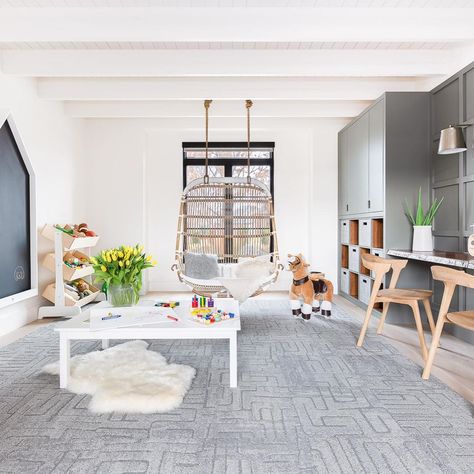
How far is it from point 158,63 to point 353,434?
3.20 meters

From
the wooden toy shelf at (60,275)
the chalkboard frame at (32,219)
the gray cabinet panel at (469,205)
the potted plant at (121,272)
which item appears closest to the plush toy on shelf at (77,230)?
the wooden toy shelf at (60,275)

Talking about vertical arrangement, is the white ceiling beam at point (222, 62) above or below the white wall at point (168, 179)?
above

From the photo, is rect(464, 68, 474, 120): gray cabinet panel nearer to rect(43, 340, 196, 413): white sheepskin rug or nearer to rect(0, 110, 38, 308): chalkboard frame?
rect(43, 340, 196, 413): white sheepskin rug

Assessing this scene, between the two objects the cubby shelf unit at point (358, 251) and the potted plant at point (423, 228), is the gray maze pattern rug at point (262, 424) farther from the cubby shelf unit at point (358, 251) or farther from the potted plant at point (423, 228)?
the cubby shelf unit at point (358, 251)

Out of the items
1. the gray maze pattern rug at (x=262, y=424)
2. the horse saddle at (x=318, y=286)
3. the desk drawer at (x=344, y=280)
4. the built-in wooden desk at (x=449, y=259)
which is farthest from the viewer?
the desk drawer at (x=344, y=280)

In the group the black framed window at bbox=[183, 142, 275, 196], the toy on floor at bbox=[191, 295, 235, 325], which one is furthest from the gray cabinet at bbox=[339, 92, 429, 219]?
the toy on floor at bbox=[191, 295, 235, 325]

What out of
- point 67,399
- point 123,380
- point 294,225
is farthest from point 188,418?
point 294,225

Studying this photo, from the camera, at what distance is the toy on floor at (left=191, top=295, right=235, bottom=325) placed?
2249mm

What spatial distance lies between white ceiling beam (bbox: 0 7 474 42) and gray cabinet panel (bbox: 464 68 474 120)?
1.12 feet

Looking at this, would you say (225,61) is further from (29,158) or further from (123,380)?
(123,380)

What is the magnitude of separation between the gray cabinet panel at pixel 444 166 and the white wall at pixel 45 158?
394cm

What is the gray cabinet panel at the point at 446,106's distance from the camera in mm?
3186

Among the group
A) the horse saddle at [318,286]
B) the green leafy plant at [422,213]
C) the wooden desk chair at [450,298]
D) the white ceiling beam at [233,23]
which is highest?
the white ceiling beam at [233,23]

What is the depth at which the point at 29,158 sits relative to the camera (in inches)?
143
